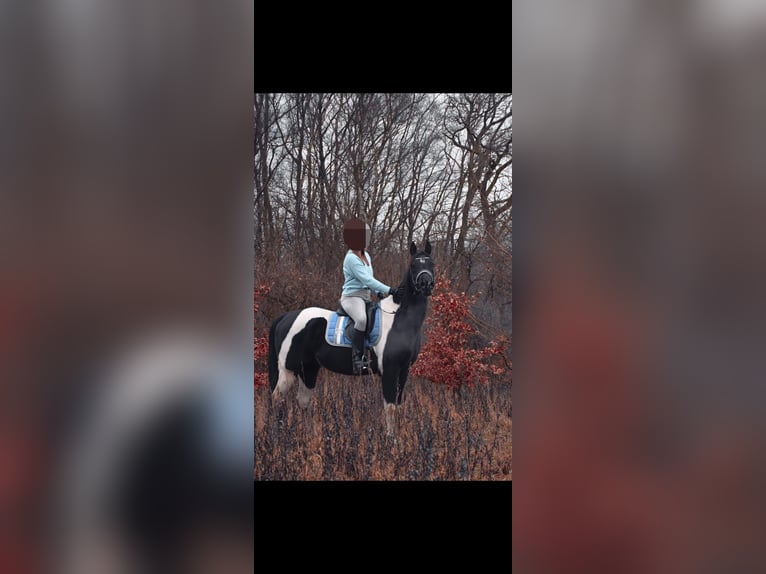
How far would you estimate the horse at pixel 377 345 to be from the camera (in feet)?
17.5

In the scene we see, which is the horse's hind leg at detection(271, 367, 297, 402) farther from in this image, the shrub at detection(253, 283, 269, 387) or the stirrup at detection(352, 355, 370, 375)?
the stirrup at detection(352, 355, 370, 375)

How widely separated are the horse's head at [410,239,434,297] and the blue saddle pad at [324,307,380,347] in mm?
399

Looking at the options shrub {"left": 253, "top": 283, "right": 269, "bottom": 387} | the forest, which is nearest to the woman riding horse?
the forest
